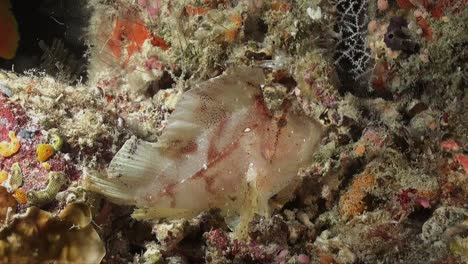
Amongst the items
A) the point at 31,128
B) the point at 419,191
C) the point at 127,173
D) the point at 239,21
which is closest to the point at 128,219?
the point at 127,173

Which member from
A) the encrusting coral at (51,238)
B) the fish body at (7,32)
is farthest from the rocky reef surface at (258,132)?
the fish body at (7,32)

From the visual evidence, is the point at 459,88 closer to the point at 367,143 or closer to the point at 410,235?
the point at 367,143

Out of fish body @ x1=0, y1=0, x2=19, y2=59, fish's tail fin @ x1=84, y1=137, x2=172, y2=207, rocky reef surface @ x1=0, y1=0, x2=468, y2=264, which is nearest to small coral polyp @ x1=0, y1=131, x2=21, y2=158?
rocky reef surface @ x1=0, y1=0, x2=468, y2=264

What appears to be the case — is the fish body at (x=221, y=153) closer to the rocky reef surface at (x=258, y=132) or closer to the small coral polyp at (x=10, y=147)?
the rocky reef surface at (x=258, y=132)

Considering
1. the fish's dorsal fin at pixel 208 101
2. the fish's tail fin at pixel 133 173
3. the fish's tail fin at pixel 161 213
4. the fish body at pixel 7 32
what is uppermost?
the fish's dorsal fin at pixel 208 101

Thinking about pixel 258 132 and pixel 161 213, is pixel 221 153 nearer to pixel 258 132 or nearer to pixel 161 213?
pixel 258 132
